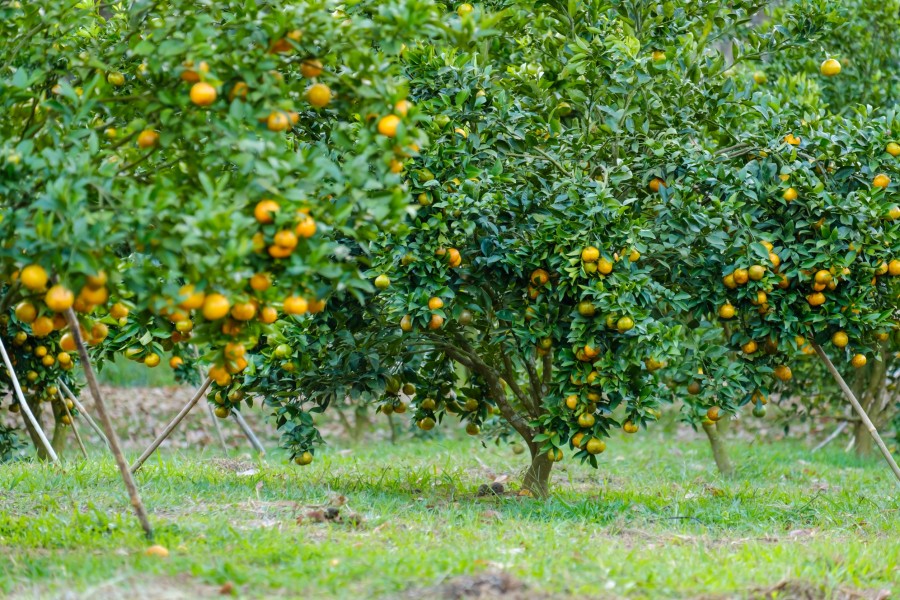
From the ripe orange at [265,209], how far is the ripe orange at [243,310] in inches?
12.4

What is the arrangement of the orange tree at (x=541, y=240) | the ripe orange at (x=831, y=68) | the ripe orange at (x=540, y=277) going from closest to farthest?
1. the orange tree at (x=541, y=240)
2. the ripe orange at (x=540, y=277)
3. the ripe orange at (x=831, y=68)

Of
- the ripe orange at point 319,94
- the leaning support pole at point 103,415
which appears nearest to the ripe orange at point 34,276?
the leaning support pole at point 103,415

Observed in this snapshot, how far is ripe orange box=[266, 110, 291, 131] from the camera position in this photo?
3645 mm

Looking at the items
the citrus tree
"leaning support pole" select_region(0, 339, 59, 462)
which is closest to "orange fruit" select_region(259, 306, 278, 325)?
the citrus tree

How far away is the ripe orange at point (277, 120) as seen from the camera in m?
3.64

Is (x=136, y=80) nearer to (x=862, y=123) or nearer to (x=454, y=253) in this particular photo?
(x=454, y=253)

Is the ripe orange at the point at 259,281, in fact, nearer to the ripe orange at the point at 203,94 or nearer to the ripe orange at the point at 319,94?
the ripe orange at the point at 203,94

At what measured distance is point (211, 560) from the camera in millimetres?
3820

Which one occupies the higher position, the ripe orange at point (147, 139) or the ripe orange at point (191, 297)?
the ripe orange at point (147, 139)

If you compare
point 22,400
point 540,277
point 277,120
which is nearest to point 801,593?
point 540,277

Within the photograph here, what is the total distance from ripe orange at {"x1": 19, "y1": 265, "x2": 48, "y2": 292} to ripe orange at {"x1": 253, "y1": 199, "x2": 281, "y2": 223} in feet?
2.49

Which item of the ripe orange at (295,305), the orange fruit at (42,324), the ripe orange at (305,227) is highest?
the ripe orange at (305,227)

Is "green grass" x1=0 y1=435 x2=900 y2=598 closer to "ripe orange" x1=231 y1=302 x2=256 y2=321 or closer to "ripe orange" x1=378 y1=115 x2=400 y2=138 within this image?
"ripe orange" x1=231 y1=302 x2=256 y2=321

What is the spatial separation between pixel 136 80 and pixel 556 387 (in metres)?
2.55
